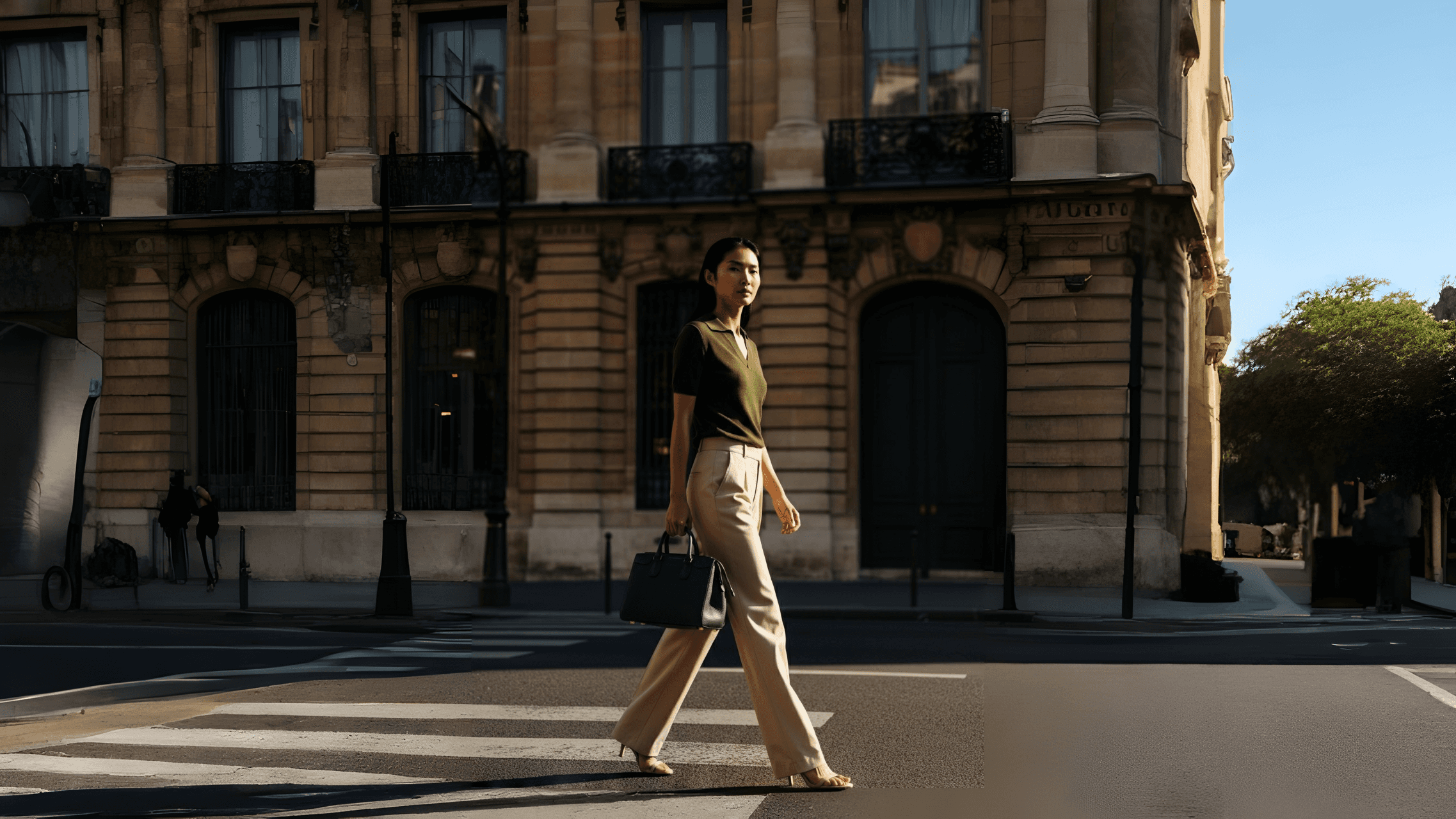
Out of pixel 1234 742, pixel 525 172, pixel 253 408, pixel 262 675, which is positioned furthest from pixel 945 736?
pixel 253 408

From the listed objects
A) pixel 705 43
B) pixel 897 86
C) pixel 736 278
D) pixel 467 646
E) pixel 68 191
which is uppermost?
pixel 705 43

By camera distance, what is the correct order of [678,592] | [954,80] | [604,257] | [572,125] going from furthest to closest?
[572,125] → [604,257] → [954,80] → [678,592]

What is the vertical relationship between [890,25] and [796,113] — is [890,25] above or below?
above

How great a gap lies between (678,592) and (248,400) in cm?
2074

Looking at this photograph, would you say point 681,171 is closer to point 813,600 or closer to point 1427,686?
point 813,600

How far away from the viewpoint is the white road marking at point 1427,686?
8.90 meters

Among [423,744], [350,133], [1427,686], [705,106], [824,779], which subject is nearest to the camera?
[824,779]

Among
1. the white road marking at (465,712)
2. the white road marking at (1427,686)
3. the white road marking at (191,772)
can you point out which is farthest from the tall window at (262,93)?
the white road marking at (1427,686)

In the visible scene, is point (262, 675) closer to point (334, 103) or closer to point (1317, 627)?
point (1317, 627)

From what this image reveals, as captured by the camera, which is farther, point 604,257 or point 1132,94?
point 604,257

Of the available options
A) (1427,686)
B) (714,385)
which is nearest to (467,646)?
(714,385)

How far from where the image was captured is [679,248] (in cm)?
2266

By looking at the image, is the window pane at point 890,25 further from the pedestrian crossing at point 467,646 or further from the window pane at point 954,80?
the pedestrian crossing at point 467,646

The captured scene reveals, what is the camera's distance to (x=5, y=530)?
21359 mm
